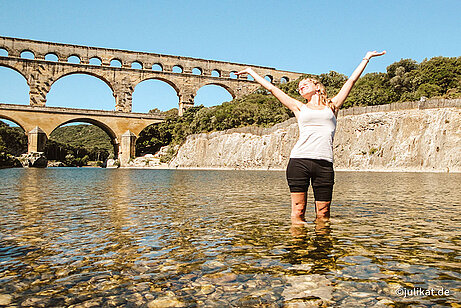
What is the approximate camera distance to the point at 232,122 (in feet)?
158

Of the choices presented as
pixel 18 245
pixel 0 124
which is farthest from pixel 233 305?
pixel 0 124

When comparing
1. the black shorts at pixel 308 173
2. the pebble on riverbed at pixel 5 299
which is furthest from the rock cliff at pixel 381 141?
the pebble on riverbed at pixel 5 299

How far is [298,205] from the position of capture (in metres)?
4.44

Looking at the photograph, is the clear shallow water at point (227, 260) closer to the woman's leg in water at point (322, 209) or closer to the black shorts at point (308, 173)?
the woman's leg in water at point (322, 209)

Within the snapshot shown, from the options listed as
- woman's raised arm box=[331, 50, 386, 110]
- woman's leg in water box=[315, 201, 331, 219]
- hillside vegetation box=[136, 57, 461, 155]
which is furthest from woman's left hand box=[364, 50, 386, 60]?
hillside vegetation box=[136, 57, 461, 155]

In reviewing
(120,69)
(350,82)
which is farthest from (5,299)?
(120,69)

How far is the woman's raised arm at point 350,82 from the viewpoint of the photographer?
433 centimetres

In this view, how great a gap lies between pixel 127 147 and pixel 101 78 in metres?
13.8

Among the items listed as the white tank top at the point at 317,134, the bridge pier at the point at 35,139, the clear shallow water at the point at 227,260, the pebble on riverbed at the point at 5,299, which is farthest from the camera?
the bridge pier at the point at 35,139

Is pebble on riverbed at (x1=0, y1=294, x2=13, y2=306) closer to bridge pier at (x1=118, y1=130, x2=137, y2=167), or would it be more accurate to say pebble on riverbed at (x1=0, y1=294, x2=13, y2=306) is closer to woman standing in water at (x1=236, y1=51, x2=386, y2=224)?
woman standing in water at (x1=236, y1=51, x2=386, y2=224)

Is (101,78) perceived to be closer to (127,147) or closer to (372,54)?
(127,147)

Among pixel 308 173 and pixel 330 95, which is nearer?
pixel 308 173

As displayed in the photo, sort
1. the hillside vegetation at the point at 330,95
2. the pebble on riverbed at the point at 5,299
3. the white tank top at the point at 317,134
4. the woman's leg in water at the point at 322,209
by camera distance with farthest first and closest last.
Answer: the hillside vegetation at the point at 330,95 → the woman's leg in water at the point at 322,209 → the white tank top at the point at 317,134 → the pebble on riverbed at the point at 5,299

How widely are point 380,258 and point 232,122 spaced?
45.3m
